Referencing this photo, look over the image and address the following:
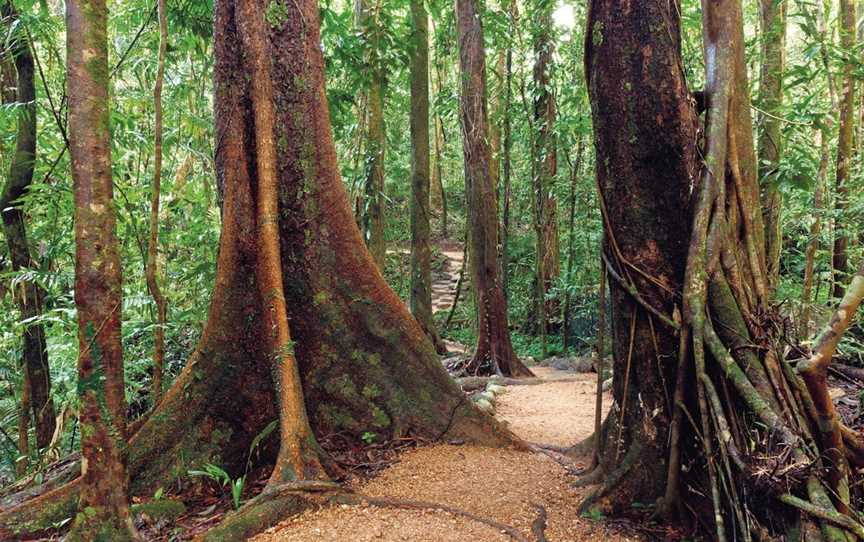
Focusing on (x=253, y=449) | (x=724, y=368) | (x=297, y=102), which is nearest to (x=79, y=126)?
(x=297, y=102)

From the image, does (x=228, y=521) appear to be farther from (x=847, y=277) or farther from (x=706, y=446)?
(x=847, y=277)

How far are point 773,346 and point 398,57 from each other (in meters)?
5.48

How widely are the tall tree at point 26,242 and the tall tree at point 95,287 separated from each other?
10.3 ft

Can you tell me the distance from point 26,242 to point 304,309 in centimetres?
325

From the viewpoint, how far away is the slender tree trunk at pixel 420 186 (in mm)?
8633

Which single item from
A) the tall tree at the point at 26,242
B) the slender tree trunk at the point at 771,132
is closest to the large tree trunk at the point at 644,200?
the slender tree trunk at the point at 771,132

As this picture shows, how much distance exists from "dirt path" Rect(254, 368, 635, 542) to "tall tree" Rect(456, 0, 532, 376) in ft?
15.0

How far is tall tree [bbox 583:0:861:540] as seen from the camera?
2432mm

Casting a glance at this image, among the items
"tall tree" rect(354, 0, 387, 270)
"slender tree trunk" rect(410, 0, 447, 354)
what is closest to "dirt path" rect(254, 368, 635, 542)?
"tall tree" rect(354, 0, 387, 270)

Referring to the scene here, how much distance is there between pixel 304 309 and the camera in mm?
3729

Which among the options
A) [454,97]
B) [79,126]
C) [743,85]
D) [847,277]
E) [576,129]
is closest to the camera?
[79,126]

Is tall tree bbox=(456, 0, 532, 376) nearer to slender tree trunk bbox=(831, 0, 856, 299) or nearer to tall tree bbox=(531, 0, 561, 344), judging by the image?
tall tree bbox=(531, 0, 561, 344)

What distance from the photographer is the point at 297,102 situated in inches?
151

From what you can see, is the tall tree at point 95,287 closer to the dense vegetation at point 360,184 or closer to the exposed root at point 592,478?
the dense vegetation at point 360,184
